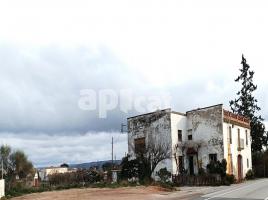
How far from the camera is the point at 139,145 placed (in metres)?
58.0

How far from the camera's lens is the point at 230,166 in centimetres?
5519

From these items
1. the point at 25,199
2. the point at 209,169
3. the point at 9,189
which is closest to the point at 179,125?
the point at 209,169

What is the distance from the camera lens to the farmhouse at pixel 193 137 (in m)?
54.7

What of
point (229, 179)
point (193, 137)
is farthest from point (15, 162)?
point (229, 179)

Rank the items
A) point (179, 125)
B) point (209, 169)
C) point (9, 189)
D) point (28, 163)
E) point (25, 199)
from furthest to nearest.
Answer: point (28, 163) → point (179, 125) → point (209, 169) → point (9, 189) → point (25, 199)

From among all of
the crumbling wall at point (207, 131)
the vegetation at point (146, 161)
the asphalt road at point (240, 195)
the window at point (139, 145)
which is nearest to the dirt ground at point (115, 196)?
the asphalt road at point (240, 195)

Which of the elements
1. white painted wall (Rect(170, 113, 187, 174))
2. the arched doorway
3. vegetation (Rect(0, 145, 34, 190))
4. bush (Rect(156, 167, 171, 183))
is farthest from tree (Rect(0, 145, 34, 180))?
the arched doorway

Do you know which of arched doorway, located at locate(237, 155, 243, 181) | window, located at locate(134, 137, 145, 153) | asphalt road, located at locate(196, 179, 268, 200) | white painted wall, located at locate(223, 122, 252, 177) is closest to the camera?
asphalt road, located at locate(196, 179, 268, 200)

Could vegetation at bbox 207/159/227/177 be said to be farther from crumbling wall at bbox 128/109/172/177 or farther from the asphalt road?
the asphalt road

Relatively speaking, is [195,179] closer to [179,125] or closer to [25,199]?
[179,125]

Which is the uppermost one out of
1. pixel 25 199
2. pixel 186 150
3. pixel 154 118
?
pixel 154 118

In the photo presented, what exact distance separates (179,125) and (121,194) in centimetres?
2430

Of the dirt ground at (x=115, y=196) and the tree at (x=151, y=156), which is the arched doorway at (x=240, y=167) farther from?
the dirt ground at (x=115, y=196)

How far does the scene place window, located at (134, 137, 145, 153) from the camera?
56.6 metres
